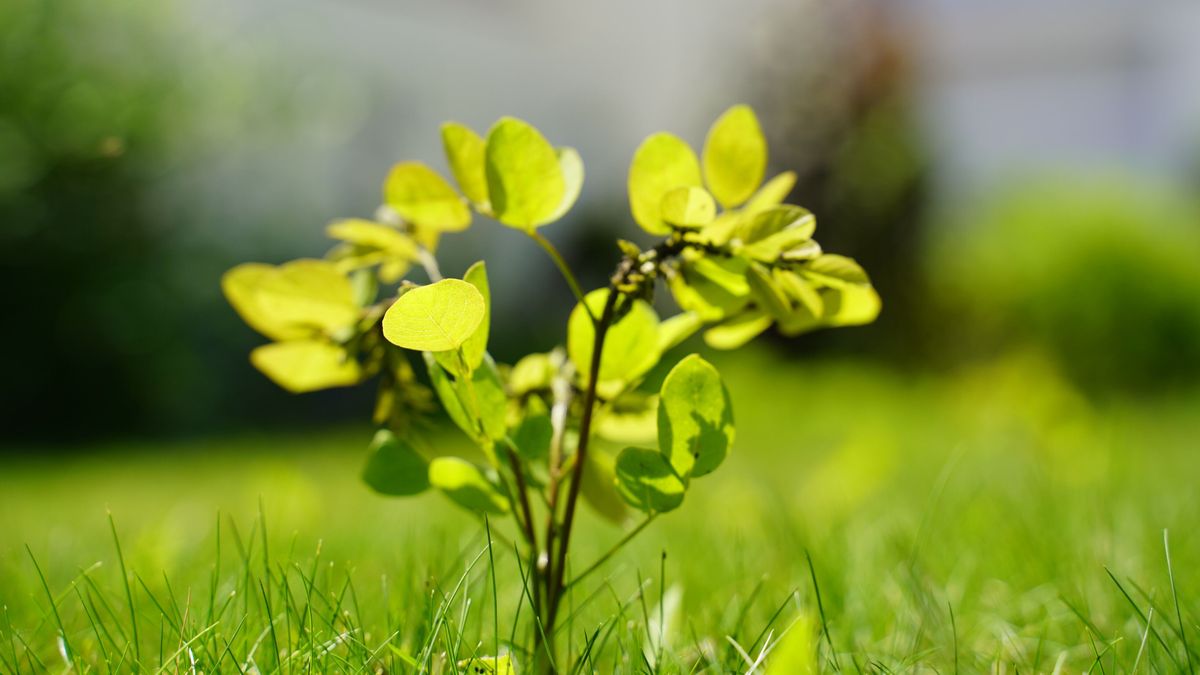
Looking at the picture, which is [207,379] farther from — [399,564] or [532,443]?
[532,443]

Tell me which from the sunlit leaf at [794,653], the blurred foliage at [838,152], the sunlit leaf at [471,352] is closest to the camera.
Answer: the sunlit leaf at [794,653]

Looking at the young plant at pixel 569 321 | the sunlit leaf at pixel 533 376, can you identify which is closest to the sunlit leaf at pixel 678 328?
the young plant at pixel 569 321

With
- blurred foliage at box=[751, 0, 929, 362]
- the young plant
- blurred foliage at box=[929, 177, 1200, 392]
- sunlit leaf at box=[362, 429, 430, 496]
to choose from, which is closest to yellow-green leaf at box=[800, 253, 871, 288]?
the young plant

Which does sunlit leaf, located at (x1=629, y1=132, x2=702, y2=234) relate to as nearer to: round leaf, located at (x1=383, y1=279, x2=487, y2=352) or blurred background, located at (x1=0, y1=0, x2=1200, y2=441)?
round leaf, located at (x1=383, y1=279, x2=487, y2=352)

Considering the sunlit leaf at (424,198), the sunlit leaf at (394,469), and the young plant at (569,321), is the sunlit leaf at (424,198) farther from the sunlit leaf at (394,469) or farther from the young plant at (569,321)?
the sunlit leaf at (394,469)

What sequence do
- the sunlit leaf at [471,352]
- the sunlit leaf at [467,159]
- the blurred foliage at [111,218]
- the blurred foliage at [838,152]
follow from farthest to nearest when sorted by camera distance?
the blurred foliage at [838,152] → the blurred foliage at [111,218] → the sunlit leaf at [467,159] → the sunlit leaf at [471,352]

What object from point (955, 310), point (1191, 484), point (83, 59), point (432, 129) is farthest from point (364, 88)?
point (1191, 484)

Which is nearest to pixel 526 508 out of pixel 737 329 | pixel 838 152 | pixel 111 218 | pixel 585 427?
pixel 585 427
